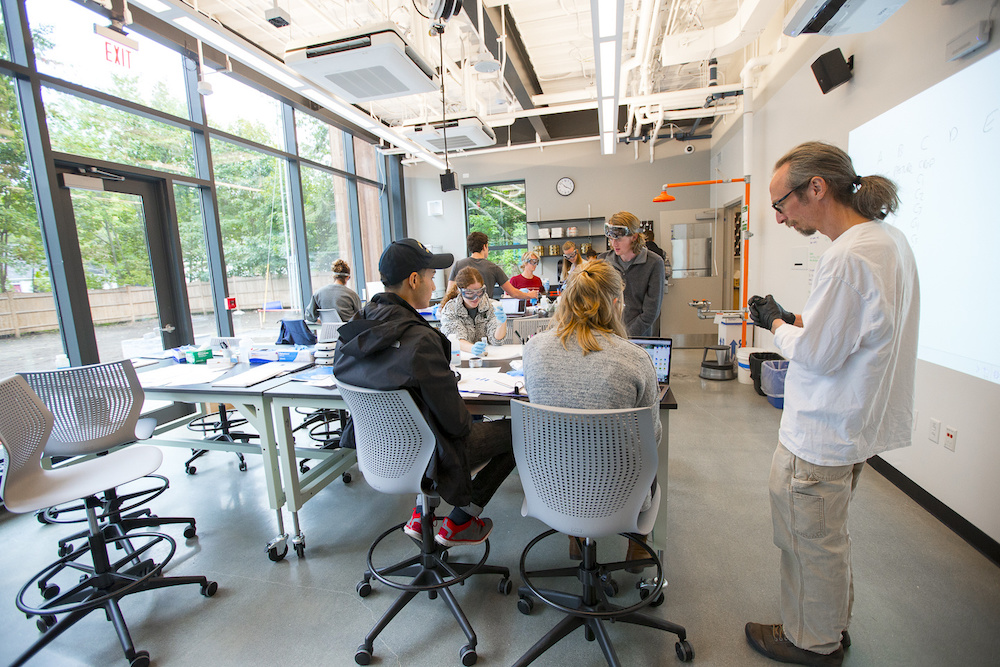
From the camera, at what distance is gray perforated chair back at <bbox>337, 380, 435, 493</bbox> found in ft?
5.15

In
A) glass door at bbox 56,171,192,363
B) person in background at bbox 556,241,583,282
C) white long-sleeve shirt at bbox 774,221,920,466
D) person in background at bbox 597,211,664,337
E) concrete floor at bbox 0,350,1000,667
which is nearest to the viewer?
white long-sleeve shirt at bbox 774,221,920,466

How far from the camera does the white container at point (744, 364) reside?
4.61m

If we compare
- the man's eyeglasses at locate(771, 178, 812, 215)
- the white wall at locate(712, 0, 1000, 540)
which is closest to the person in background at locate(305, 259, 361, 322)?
the man's eyeglasses at locate(771, 178, 812, 215)

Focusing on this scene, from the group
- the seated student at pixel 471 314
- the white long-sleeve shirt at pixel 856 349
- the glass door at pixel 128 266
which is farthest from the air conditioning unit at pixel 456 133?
the white long-sleeve shirt at pixel 856 349

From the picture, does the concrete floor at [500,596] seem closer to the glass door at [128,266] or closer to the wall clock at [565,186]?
the glass door at [128,266]

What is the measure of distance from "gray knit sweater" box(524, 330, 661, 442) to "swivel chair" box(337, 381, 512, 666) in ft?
1.42

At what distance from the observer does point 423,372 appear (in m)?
1.53

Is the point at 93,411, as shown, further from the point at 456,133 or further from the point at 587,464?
the point at 456,133

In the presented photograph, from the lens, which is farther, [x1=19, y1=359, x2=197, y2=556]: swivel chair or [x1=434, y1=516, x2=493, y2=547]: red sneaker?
[x1=19, y1=359, x2=197, y2=556]: swivel chair

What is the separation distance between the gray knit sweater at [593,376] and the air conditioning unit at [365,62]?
6.70 feet

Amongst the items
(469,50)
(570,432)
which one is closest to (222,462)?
(570,432)

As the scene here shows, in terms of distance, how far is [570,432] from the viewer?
1.35 meters

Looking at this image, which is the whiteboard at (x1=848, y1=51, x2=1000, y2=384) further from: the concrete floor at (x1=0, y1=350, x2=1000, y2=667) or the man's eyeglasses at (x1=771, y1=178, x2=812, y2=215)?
the man's eyeglasses at (x1=771, y1=178, x2=812, y2=215)

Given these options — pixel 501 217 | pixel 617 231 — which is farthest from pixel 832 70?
pixel 501 217
